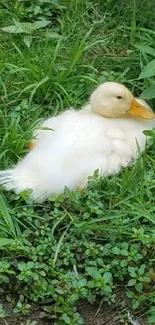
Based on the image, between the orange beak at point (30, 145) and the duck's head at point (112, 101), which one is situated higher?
the duck's head at point (112, 101)

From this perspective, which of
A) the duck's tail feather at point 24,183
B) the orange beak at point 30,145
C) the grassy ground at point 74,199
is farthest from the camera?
the orange beak at point 30,145

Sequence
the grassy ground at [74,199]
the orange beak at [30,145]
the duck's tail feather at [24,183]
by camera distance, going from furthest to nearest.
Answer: the orange beak at [30,145]
the duck's tail feather at [24,183]
the grassy ground at [74,199]

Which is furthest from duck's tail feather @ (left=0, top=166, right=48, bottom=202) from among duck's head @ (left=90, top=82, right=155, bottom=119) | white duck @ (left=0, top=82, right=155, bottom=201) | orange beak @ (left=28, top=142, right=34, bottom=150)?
duck's head @ (left=90, top=82, right=155, bottom=119)

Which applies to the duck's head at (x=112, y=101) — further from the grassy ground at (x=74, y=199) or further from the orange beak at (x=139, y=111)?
the grassy ground at (x=74, y=199)

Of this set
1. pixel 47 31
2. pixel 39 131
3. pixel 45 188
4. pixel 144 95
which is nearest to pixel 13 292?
pixel 45 188

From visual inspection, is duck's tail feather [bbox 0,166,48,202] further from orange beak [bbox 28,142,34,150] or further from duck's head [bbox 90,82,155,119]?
duck's head [bbox 90,82,155,119]

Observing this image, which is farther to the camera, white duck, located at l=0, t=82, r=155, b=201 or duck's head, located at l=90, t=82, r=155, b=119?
duck's head, located at l=90, t=82, r=155, b=119

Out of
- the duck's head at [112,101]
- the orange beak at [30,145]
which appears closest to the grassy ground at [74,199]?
the orange beak at [30,145]

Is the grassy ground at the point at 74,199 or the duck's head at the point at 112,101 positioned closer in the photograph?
the grassy ground at the point at 74,199
